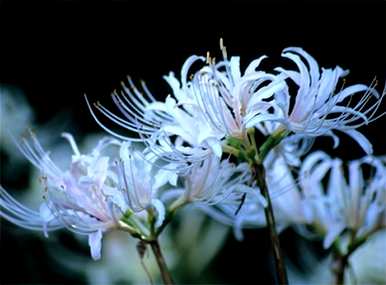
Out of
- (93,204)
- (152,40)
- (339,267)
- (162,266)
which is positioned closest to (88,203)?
(93,204)

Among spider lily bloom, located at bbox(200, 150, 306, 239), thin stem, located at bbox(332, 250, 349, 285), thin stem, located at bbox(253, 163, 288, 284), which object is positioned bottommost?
thin stem, located at bbox(332, 250, 349, 285)

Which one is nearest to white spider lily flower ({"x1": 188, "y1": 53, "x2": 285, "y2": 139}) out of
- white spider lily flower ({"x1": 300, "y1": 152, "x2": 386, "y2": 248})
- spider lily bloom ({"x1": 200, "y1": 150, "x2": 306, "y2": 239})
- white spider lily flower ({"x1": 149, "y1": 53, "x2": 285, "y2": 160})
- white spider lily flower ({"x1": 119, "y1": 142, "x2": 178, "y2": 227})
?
white spider lily flower ({"x1": 149, "y1": 53, "x2": 285, "y2": 160})

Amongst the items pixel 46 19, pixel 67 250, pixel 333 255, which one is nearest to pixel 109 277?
pixel 67 250

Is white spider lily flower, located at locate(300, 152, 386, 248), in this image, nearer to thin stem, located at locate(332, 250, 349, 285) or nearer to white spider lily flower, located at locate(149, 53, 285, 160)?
thin stem, located at locate(332, 250, 349, 285)

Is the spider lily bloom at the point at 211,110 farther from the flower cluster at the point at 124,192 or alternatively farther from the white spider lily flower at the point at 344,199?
the white spider lily flower at the point at 344,199

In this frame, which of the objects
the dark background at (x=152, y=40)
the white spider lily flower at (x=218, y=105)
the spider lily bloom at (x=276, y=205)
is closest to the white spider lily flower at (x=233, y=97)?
the white spider lily flower at (x=218, y=105)

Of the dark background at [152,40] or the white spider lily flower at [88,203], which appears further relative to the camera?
the dark background at [152,40]

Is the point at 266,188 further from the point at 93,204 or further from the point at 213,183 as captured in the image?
the point at 93,204
